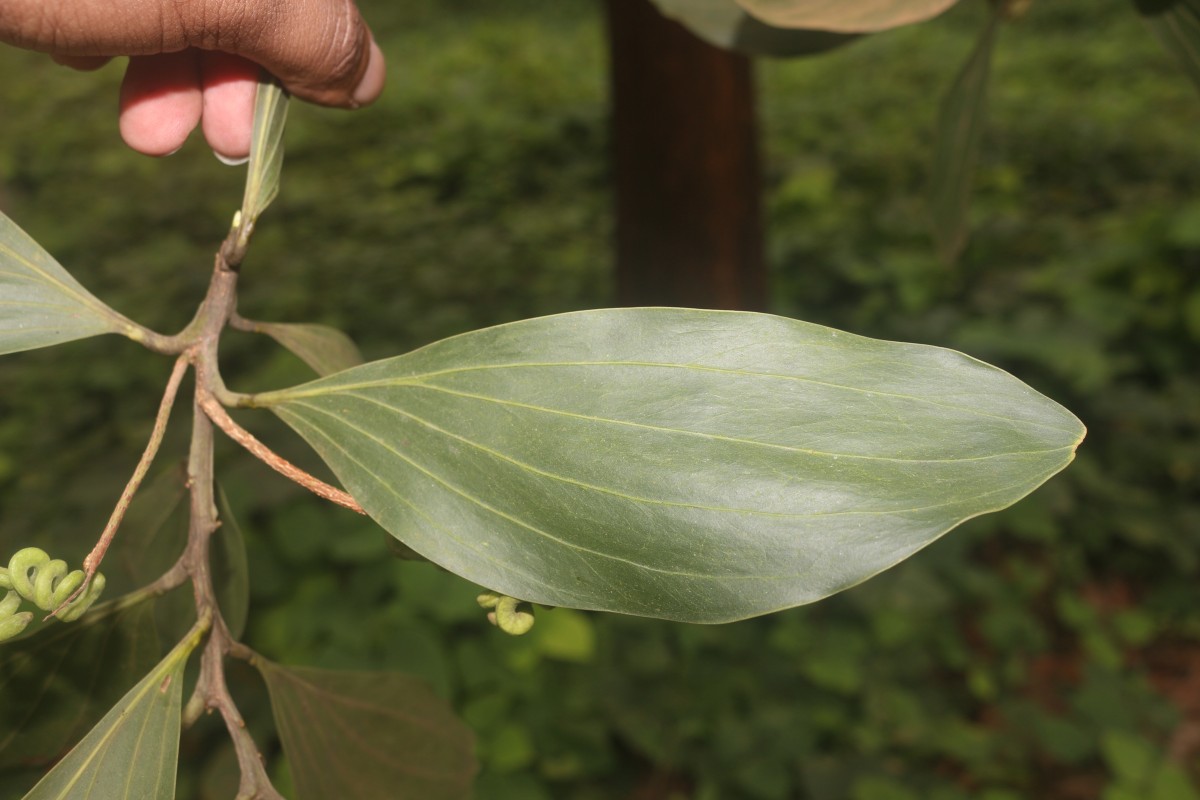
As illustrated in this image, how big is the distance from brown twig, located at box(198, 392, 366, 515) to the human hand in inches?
6.9

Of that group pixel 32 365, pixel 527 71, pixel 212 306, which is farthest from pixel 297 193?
pixel 212 306

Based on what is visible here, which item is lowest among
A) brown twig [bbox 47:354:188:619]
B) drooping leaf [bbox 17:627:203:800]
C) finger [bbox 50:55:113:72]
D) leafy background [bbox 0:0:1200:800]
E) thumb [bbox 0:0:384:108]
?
leafy background [bbox 0:0:1200:800]

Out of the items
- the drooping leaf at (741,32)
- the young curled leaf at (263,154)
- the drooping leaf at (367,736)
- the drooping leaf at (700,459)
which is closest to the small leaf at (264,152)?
the young curled leaf at (263,154)

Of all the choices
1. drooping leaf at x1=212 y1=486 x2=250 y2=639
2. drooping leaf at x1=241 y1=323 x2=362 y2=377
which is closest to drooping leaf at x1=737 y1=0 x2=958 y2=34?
drooping leaf at x1=241 y1=323 x2=362 y2=377

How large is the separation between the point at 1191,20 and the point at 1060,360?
138 cm

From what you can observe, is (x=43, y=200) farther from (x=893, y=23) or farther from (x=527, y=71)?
(x=893, y=23)

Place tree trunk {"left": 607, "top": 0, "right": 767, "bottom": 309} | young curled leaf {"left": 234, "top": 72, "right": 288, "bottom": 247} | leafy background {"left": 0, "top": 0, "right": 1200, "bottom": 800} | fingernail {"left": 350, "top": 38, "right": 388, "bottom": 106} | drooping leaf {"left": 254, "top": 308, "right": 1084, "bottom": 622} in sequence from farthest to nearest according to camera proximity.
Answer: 1. leafy background {"left": 0, "top": 0, "right": 1200, "bottom": 800}
2. tree trunk {"left": 607, "top": 0, "right": 767, "bottom": 309}
3. fingernail {"left": 350, "top": 38, "right": 388, "bottom": 106}
4. young curled leaf {"left": 234, "top": 72, "right": 288, "bottom": 247}
5. drooping leaf {"left": 254, "top": 308, "right": 1084, "bottom": 622}

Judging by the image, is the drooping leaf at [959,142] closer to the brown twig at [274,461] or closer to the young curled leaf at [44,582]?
the brown twig at [274,461]

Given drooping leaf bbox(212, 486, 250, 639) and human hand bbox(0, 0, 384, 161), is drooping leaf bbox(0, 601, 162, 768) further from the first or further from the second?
human hand bbox(0, 0, 384, 161)

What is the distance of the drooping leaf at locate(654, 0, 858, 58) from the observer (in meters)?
0.75

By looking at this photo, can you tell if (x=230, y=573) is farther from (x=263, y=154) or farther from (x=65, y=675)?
(x=263, y=154)

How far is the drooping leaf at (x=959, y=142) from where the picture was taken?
0.78 meters

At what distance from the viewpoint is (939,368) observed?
0.37 m

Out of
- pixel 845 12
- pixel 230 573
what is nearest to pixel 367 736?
pixel 230 573
